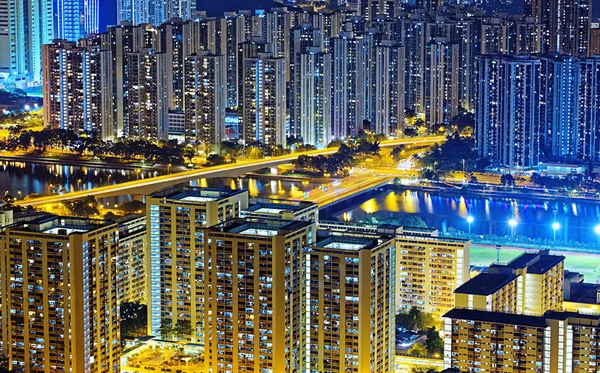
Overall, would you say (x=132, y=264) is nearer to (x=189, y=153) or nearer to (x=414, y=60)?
(x=189, y=153)

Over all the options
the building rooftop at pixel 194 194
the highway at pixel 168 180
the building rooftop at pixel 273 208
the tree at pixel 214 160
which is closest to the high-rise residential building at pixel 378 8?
the highway at pixel 168 180

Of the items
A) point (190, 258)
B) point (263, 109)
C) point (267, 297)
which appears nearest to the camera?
point (267, 297)

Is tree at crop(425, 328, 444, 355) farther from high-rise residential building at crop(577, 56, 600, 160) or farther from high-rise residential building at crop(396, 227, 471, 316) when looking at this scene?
high-rise residential building at crop(577, 56, 600, 160)

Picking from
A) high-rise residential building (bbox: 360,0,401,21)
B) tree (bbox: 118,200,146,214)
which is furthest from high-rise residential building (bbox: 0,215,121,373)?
high-rise residential building (bbox: 360,0,401,21)

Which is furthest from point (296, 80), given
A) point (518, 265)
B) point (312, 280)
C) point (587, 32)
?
point (312, 280)

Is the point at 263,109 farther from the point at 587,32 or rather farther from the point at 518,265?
the point at 518,265

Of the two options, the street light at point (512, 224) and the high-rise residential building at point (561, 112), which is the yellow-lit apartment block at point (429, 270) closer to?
the street light at point (512, 224)

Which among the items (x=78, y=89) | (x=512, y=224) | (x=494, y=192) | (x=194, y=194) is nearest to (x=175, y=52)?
(x=78, y=89)
